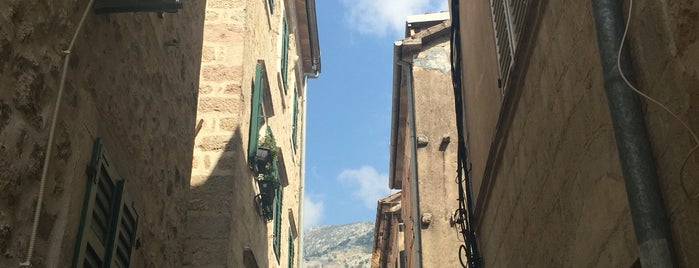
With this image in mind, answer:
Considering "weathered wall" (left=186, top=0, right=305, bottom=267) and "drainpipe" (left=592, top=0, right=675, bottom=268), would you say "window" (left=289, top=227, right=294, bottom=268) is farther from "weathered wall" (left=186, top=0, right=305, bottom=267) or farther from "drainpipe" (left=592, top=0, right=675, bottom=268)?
"drainpipe" (left=592, top=0, right=675, bottom=268)

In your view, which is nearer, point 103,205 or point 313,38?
point 103,205

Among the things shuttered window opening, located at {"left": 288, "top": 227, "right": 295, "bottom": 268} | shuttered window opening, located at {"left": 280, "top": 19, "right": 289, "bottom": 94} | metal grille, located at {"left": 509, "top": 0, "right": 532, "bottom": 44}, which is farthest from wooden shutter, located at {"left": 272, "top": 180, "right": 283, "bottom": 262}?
metal grille, located at {"left": 509, "top": 0, "right": 532, "bottom": 44}

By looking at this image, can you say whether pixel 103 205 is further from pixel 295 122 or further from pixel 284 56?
pixel 295 122

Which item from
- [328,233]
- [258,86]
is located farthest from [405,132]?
[328,233]

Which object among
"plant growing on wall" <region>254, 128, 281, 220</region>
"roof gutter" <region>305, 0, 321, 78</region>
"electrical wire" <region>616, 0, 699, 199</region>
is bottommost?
"electrical wire" <region>616, 0, 699, 199</region>

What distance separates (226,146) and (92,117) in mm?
4658

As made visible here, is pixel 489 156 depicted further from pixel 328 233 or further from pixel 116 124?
pixel 328 233

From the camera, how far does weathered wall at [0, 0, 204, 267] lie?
312 centimetres

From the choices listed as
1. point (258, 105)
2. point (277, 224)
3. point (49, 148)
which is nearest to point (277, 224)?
point (277, 224)

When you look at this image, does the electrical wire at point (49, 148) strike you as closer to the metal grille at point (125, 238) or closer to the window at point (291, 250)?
the metal grille at point (125, 238)

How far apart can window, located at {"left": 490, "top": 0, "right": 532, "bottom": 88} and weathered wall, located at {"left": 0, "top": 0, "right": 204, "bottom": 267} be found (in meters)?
2.43

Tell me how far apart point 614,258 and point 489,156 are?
3.25 m

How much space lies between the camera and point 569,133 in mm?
4102

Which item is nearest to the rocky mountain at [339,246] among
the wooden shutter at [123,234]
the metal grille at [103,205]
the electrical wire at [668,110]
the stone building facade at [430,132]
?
the stone building facade at [430,132]
